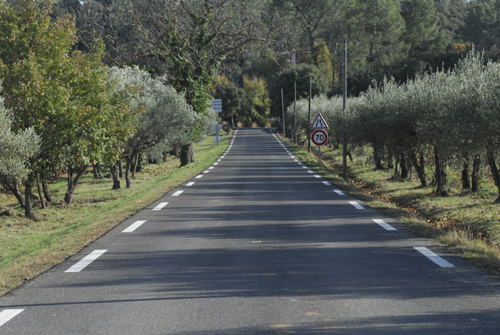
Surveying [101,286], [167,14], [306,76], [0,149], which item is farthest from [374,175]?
[306,76]

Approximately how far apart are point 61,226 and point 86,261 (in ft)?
27.7

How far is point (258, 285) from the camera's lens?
529 centimetres

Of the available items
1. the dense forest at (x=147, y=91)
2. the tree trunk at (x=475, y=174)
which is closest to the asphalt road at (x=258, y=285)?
the dense forest at (x=147, y=91)

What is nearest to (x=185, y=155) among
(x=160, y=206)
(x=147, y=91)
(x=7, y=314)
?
(x=147, y=91)

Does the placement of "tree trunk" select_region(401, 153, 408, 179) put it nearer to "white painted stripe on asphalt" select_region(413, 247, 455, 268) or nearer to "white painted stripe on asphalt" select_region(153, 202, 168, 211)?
"white painted stripe on asphalt" select_region(153, 202, 168, 211)

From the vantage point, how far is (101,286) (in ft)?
17.4

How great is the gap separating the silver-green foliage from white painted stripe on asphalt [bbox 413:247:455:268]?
10184mm

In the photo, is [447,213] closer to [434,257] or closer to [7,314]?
[434,257]

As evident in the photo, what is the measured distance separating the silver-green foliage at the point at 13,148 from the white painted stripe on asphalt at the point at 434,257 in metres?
10.2

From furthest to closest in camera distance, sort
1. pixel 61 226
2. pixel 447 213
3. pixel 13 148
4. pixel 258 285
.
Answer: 1. pixel 61 226
2. pixel 13 148
3. pixel 447 213
4. pixel 258 285

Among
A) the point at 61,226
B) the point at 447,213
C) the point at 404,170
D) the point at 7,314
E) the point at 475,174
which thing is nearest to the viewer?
the point at 7,314

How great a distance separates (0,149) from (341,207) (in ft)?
27.8

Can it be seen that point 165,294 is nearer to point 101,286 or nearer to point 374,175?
point 101,286

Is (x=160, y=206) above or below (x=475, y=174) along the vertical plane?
below
